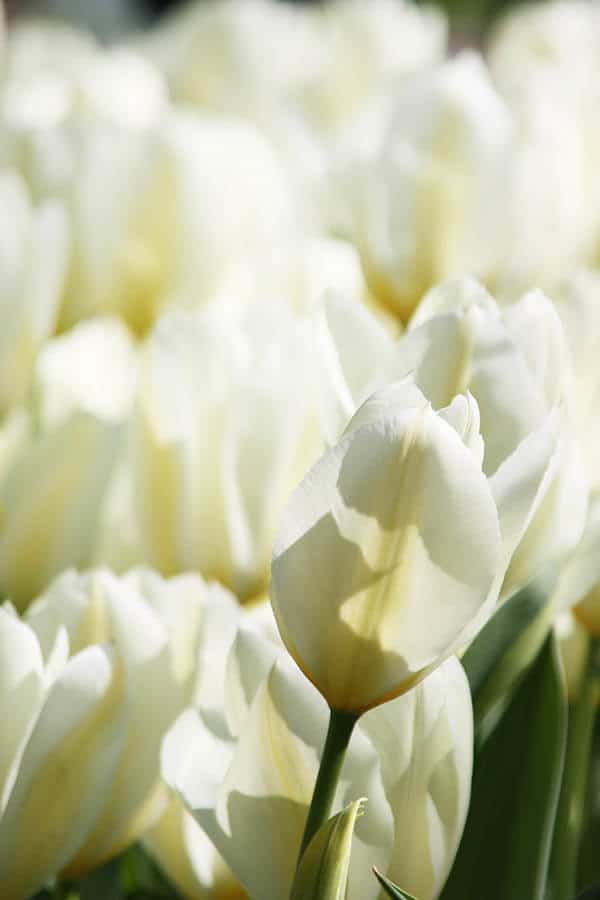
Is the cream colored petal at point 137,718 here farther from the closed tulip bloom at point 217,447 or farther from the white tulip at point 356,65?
the white tulip at point 356,65

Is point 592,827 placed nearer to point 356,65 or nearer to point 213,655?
point 213,655

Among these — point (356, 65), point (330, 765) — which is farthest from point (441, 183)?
point (356, 65)

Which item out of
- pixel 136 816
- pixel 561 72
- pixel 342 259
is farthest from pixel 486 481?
pixel 561 72

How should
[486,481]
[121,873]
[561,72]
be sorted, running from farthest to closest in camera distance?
1. [561,72]
2. [121,873]
3. [486,481]

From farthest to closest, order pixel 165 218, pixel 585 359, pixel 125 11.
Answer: pixel 125 11 < pixel 165 218 < pixel 585 359

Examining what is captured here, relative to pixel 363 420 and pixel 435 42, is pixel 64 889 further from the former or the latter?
pixel 435 42

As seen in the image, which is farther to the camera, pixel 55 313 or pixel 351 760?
pixel 55 313
